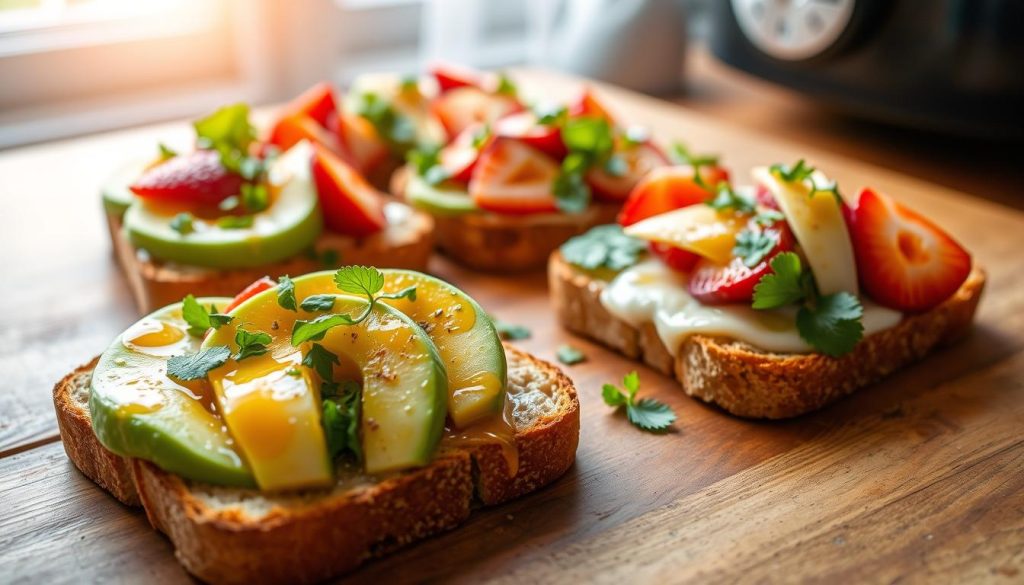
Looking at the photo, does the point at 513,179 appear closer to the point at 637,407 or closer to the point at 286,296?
the point at 637,407

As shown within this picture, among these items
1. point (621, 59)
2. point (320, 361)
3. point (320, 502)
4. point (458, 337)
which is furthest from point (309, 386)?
point (621, 59)

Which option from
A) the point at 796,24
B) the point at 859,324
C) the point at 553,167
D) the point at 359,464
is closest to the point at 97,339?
the point at 359,464

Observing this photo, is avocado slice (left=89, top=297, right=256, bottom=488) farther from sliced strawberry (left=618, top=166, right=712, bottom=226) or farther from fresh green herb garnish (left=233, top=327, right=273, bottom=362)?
sliced strawberry (left=618, top=166, right=712, bottom=226)

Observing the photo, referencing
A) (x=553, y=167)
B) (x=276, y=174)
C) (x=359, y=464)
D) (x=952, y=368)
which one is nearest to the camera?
(x=359, y=464)

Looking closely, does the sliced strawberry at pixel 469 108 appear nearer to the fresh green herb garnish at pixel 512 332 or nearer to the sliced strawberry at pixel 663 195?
the sliced strawberry at pixel 663 195

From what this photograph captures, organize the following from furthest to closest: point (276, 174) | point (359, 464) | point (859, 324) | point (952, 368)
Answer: point (276, 174) < point (952, 368) < point (859, 324) < point (359, 464)

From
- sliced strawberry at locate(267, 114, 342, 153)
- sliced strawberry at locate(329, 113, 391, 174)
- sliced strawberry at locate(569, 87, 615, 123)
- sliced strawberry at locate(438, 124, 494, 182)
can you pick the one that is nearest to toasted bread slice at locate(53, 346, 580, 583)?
sliced strawberry at locate(438, 124, 494, 182)

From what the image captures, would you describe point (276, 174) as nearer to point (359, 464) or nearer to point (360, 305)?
point (360, 305)
